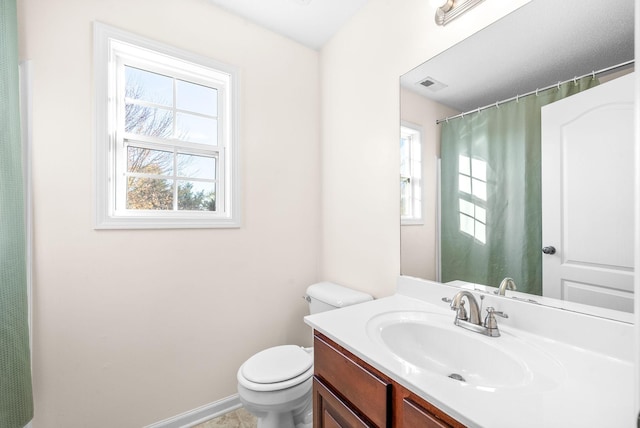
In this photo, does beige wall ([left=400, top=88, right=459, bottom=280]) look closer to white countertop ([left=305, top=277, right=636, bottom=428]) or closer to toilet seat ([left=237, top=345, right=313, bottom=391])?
white countertop ([left=305, top=277, right=636, bottom=428])

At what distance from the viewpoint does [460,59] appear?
121 cm

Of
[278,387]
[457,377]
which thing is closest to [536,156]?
[457,377]

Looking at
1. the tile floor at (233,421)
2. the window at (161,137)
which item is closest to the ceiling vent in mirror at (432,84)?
the window at (161,137)

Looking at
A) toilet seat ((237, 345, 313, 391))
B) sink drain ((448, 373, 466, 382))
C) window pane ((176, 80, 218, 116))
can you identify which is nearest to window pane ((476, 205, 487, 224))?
sink drain ((448, 373, 466, 382))

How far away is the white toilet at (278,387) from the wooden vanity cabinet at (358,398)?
10.4 inches

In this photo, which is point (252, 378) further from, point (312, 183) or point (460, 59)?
point (460, 59)

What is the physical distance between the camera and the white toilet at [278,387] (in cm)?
125

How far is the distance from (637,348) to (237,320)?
1787 mm

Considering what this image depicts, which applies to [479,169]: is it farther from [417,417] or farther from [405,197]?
[417,417]

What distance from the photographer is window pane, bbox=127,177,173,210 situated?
1584 millimetres

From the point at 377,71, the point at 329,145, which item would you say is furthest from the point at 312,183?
the point at 377,71

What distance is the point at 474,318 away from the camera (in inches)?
38.9

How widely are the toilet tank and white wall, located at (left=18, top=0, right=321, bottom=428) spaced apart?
25cm

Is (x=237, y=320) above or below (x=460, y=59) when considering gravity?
below
